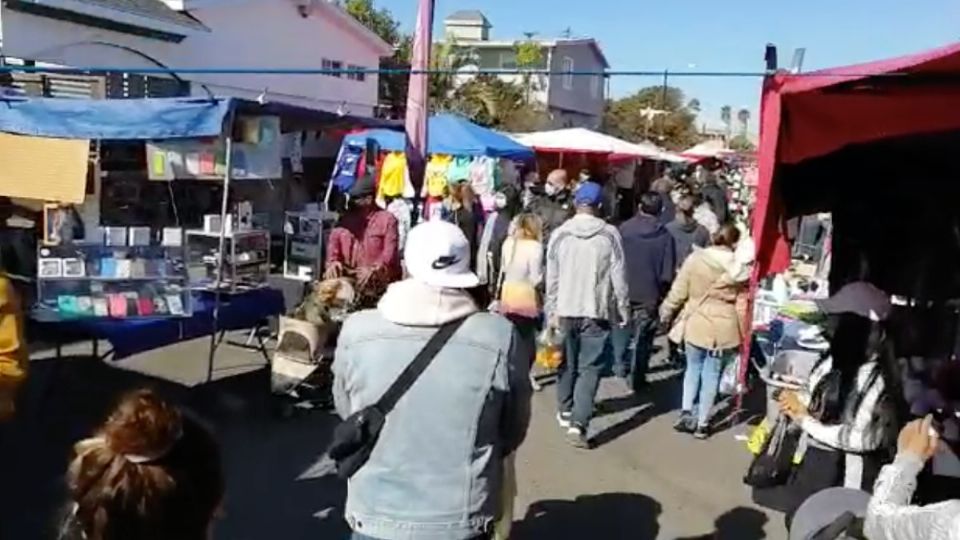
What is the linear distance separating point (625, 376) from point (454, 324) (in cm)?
603

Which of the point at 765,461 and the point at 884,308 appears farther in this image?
the point at 765,461

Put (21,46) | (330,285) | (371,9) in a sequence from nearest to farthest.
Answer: (330,285) < (21,46) < (371,9)

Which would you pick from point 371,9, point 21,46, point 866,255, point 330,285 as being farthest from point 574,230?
point 371,9

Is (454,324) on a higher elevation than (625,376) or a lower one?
higher

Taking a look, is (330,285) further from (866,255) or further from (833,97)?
(833,97)

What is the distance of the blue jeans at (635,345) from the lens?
26.8 feet

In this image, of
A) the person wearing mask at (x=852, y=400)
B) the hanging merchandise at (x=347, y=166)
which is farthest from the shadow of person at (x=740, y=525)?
the hanging merchandise at (x=347, y=166)

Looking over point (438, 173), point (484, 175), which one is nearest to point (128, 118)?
point (438, 173)

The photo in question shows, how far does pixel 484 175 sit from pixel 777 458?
31.1 ft

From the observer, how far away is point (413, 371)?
2.90 m

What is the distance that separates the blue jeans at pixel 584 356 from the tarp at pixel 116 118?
2761 mm

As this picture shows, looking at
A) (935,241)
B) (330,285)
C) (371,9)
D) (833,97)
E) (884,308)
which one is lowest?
(330,285)

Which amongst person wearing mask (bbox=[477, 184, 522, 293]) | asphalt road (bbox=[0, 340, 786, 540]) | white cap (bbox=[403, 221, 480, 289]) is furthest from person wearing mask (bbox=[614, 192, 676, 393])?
white cap (bbox=[403, 221, 480, 289])

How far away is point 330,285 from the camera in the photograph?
7215 millimetres
